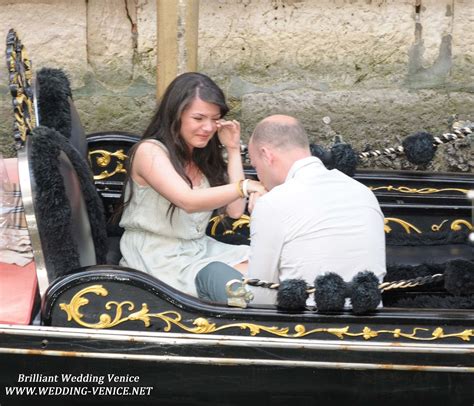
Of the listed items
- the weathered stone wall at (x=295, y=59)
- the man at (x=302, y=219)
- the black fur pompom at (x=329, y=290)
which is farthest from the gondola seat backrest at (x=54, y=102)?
the weathered stone wall at (x=295, y=59)

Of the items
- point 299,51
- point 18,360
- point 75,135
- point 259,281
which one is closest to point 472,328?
point 259,281

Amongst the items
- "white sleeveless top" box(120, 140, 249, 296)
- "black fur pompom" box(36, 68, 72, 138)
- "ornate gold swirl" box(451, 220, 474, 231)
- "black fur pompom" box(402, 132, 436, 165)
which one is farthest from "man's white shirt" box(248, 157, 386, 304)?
"black fur pompom" box(402, 132, 436, 165)

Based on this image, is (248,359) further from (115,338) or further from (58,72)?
(58,72)

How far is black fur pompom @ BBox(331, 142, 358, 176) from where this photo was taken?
4.17 m

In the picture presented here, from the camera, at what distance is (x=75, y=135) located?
12.7 feet

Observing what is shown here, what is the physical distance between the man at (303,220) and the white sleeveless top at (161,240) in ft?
1.43

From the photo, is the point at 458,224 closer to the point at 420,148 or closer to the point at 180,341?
the point at 420,148

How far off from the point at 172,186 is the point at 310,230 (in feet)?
1.72

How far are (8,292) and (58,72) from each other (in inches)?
35.9

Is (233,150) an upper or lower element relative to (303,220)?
upper

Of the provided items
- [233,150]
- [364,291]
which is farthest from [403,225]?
[364,291]

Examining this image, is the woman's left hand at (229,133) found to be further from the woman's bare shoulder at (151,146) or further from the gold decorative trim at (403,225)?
the gold decorative trim at (403,225)

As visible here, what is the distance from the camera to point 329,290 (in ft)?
9.84

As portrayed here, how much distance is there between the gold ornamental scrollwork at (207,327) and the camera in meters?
3.07
